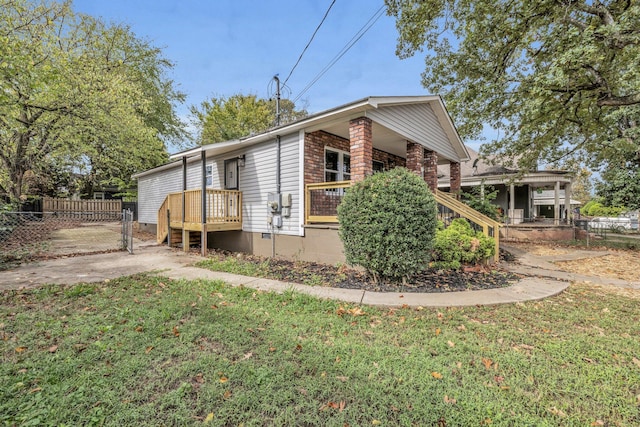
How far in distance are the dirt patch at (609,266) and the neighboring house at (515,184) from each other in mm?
4826

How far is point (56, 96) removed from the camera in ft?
31.9

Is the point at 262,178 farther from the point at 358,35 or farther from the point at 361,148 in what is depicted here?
the point at 358,35

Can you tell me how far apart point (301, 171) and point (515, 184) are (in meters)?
12.6

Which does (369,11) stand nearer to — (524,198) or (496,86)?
(496,86)

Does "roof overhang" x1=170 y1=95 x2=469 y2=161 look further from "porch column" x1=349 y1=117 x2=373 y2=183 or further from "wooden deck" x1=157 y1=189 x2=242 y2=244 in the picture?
"wooden deck" x1=157 y1=189 x2=242 y2=244

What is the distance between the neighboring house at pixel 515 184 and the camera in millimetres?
14383

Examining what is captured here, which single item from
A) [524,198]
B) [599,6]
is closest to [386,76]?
[599,6]

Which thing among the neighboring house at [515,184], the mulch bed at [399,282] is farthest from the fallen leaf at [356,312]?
the neighboring house at [515,184]

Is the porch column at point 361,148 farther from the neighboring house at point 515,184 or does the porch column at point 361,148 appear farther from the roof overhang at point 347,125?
the neighboring house at point 515,184

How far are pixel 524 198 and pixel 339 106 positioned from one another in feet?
56.6

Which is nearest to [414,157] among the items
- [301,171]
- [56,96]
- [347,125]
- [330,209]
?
[347,125]

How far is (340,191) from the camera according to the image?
27.2 feet

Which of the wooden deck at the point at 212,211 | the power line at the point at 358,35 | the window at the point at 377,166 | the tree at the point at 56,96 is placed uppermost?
the power line at the point at 358,35

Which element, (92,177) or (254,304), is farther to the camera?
(92,177)
